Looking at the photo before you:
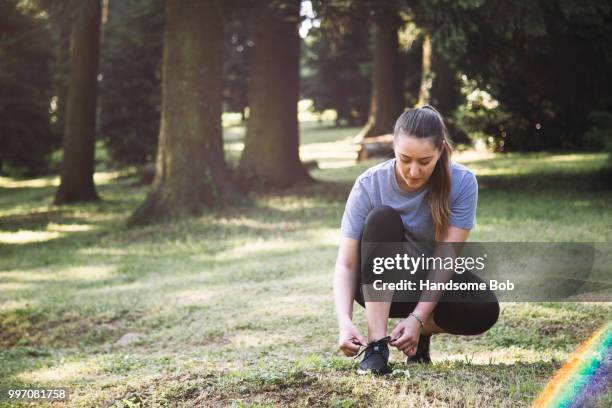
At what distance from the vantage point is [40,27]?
18.5 meters

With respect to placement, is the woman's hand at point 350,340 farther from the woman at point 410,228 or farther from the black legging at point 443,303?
the black legging at point 443,303

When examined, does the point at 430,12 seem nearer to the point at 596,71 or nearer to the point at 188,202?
the point at 596,71

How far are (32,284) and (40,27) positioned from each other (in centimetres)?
1133

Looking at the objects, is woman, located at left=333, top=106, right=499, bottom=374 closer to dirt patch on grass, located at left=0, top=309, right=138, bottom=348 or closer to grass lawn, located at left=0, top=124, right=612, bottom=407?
grass lawn, located at left=0, top=124, right=612, bottom=407

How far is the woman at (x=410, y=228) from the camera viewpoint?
Result: 12.6 ft

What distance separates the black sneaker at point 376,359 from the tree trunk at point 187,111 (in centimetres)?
866

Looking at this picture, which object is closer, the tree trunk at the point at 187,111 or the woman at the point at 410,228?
the woman at the point at 410,228

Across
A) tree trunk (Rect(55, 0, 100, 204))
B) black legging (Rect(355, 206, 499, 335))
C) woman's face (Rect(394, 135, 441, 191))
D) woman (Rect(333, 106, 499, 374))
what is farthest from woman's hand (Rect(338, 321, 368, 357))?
tree trunk (Rect(55, 0, 100, 204))

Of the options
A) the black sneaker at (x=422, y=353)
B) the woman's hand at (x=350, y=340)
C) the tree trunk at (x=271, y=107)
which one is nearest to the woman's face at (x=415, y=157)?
the woman's hand at (x=350, y=340)

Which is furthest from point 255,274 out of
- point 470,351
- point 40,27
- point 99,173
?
point 99,173

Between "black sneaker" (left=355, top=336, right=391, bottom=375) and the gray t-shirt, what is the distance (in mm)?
601

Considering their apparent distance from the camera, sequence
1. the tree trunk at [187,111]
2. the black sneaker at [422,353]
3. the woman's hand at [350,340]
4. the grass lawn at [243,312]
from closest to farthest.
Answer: the woman's hand at [350,340], the grass lawn at [243,312], the black sneaker at [422,353], the tree trunk at [187,111]

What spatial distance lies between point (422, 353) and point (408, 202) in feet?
3.16

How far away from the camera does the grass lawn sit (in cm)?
390
